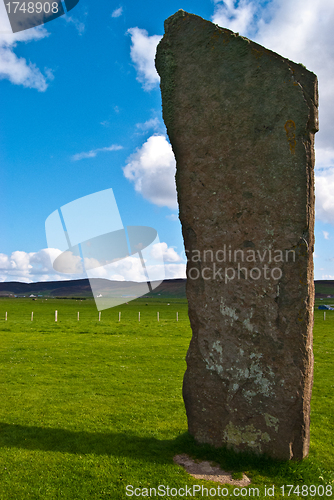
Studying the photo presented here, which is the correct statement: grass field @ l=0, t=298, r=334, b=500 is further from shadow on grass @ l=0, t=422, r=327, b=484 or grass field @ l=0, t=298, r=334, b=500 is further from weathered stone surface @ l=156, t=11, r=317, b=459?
weathered stone surface @ l=156, t=11, r=317, b=459

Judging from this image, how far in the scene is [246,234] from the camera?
576cm

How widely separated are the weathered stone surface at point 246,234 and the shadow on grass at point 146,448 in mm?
192

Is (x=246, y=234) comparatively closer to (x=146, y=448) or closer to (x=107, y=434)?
(x=146, y=448)

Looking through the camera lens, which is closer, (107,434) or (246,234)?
(246,234)

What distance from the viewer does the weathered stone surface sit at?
5465mm

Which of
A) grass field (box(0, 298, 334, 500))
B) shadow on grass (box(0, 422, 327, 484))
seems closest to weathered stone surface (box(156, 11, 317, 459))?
shadow on grass (box(0, 422, 327, 484))

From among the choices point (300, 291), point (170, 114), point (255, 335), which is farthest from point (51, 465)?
point (170, 114)

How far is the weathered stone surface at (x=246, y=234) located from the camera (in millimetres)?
5465

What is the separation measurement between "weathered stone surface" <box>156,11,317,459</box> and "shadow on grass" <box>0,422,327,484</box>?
0.63 feet

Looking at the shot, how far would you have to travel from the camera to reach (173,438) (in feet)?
21.6

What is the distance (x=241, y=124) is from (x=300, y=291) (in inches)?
120

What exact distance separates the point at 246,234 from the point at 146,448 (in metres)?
4.30

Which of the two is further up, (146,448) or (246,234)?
(246,234)

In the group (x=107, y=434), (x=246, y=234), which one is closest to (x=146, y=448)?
(x=107, y=434)
